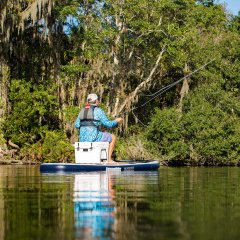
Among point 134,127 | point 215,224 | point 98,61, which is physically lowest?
point 215,224

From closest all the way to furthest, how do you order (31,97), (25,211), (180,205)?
(25,211), (180,205), (31,97)

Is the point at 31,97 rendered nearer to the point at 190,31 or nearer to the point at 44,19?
the point at 44,19


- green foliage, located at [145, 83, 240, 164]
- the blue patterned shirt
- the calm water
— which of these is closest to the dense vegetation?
green foliage, located at [145, 83, 240, 164]

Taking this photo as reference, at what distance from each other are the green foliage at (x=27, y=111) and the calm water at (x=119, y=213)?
18.6 metres

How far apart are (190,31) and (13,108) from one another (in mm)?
8290

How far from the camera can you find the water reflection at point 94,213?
17.8 feet

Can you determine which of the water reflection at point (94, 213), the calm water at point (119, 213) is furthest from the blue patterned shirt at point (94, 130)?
the water reflection at point (94, 213)

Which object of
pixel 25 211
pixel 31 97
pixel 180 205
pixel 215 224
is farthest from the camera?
pixel 31 97

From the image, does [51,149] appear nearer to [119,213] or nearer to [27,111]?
[27,111]

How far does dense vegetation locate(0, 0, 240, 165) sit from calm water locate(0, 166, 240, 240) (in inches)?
659

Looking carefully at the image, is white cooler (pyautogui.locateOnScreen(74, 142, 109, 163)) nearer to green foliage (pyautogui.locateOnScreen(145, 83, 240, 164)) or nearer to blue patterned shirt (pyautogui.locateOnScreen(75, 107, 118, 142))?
blue patterned shirt (pyautogui.locateOnScreen(75, 107, 118, 142))

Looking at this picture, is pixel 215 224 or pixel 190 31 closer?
pixel 215 224

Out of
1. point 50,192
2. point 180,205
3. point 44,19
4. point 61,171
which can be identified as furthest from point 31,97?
point 180,205

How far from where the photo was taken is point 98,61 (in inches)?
1171
